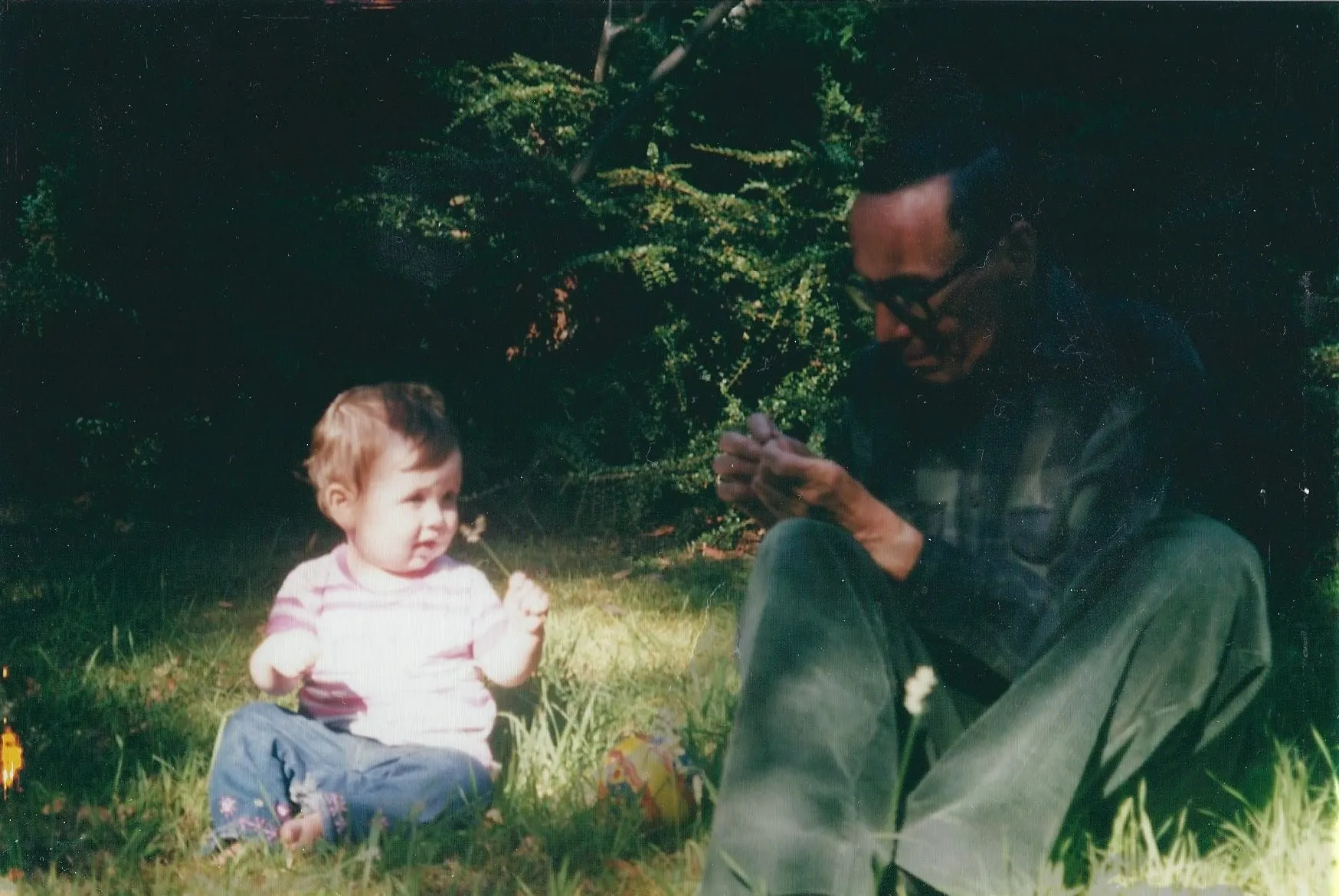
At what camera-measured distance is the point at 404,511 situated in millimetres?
2156

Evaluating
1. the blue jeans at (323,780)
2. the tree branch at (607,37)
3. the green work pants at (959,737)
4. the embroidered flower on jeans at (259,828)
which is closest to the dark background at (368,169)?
the tree branch at (607,37)

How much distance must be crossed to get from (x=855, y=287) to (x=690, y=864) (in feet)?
5.49

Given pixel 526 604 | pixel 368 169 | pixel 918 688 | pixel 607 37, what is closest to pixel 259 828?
pixel 526 604

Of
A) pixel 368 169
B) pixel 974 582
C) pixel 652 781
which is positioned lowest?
pixel 652 781

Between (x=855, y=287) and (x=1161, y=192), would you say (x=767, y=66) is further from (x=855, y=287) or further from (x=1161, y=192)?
(x=1161, y=192)

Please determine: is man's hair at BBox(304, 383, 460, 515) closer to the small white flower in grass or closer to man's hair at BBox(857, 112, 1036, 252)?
man's hair at BBox(857, 112, 1036, 252)

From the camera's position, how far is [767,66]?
11.2 feet

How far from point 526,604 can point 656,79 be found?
191 cm

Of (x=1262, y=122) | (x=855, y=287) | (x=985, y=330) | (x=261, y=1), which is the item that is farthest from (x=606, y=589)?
(x=1262, y=122)

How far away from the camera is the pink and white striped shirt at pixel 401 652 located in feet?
6.84

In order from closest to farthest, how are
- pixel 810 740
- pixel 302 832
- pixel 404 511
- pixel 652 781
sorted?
pixel 810 740 → pixel 302 832 → pixel 652 781 → pixel 404 511

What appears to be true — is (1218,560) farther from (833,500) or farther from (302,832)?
(302,832)

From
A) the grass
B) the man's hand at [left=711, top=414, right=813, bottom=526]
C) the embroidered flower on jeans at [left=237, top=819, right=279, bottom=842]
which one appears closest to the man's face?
Answer: the man's hand at [left=711, top=414, right=813, bottom=526]

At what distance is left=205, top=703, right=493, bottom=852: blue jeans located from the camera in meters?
1.88
